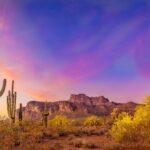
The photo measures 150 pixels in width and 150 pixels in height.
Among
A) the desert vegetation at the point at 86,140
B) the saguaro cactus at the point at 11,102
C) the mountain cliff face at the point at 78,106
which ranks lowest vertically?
the desert vegetation at the point at 86,140

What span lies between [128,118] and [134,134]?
1298 millimetres

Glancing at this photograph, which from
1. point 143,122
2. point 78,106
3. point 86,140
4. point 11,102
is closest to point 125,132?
point 143,122

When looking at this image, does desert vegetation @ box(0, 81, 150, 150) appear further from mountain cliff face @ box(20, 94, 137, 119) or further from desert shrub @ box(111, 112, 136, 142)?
mountain cliff face @ box(20, 94, 137, 119)

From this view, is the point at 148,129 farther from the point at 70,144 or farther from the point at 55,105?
the point at 55,105

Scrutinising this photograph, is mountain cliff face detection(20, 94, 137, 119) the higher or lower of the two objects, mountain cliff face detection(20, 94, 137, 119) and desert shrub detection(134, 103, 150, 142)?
the higher

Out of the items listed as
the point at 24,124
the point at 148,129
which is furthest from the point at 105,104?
the point at 148,129

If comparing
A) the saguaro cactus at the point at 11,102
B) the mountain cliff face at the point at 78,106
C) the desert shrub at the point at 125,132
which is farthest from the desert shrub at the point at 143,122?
the mountain cliff face at the point at 78,106

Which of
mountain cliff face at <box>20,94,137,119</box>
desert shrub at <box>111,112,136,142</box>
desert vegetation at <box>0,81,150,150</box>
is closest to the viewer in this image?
desert vegetation at <box>0,81,150,150</box>

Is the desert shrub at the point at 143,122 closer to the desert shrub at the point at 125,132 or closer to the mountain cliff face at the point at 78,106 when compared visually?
the desert shrub at the point at 125,132

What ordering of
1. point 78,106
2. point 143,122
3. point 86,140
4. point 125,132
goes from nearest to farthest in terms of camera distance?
point 143,122 → point 125,132 → point 86,140 → point 78,106

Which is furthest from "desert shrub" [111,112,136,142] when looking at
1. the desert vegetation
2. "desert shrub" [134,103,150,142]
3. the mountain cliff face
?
the mountain cliff face

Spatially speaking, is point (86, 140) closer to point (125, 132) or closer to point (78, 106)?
point (125, 132)

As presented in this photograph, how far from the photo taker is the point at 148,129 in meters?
23.8

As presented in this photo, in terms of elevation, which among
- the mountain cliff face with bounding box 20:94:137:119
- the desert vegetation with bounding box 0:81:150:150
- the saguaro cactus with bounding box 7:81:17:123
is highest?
the mountain cliff face with bounding box 20:94:137:119
